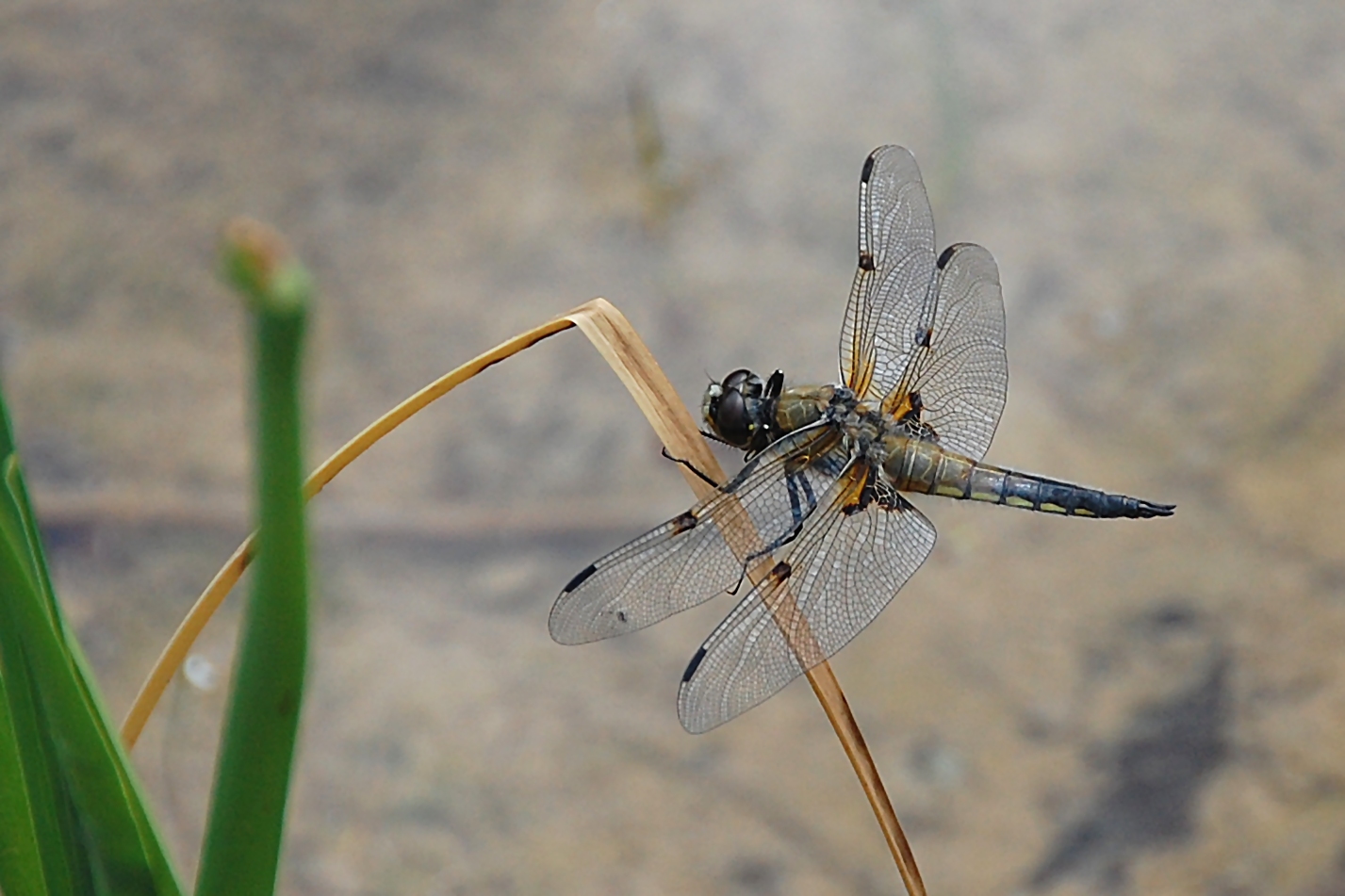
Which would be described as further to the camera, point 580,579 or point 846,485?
point 846,485

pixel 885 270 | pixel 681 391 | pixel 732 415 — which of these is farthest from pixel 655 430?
pixel 681 391

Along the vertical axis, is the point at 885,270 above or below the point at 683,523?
above

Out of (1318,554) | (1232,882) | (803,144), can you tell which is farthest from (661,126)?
(1232,882)

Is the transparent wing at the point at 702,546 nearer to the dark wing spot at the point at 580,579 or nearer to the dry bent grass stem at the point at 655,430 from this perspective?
the dark wing spot at the point at 580,579

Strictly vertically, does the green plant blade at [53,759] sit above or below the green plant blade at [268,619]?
above

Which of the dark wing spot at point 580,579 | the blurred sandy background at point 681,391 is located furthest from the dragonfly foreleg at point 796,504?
the blurred sandy background at point 681,391

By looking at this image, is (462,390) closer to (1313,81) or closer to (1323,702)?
(1323,702)

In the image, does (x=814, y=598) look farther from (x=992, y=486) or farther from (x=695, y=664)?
(x=992, y=486)

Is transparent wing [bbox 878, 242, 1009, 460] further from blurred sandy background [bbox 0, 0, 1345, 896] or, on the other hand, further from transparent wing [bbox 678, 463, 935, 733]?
blurred sandy background [bbox 0, 0, 1345, 896]
